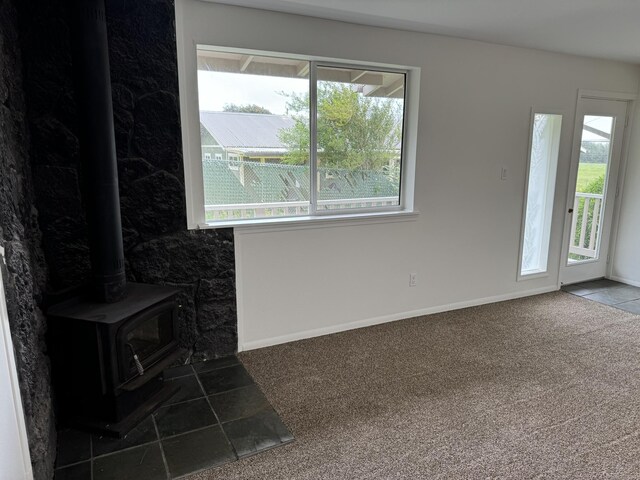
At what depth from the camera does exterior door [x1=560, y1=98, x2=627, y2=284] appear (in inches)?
169

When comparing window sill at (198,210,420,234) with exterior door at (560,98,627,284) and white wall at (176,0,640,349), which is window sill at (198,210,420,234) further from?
exterior door at (560,98,627,284)

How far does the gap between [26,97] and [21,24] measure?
358 millimetres

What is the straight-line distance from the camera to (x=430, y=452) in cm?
201

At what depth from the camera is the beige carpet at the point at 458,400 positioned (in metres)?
1.94

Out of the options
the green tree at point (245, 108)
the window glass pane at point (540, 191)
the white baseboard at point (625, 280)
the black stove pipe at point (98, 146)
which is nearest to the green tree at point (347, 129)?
the green tree at point (245, 108)

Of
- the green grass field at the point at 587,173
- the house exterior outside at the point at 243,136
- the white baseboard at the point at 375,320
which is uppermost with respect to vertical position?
the house exterior outside at the point at 243,136

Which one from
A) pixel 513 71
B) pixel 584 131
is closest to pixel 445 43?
pixel 513 71

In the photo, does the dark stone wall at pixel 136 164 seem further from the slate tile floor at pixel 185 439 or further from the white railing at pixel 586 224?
the white railing at pixel 586 224

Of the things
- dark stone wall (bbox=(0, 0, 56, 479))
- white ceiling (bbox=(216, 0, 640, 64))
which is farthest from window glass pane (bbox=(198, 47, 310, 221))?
dark stone wall (bbox=(0, 0, 56, 479))

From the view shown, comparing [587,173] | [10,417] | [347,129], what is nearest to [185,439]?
[10,417]

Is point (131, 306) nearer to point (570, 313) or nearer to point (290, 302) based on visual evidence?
point (290, 302)

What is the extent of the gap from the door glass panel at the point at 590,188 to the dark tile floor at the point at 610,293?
11.6 inches

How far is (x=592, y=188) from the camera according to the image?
15.1 feet

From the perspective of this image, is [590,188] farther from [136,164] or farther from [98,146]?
[98,146]
